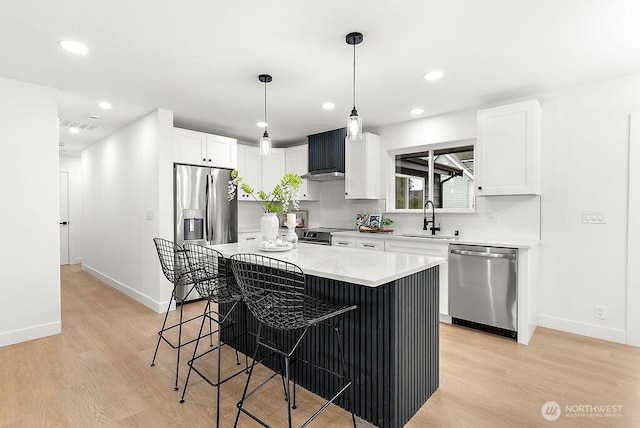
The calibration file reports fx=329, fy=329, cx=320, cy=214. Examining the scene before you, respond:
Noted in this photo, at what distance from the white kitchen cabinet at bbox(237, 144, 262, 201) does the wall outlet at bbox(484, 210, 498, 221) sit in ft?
11.2

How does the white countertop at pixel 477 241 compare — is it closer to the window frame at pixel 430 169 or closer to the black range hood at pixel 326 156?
the window frame at pixel 430 169

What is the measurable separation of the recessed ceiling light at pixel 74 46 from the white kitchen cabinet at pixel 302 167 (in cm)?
332

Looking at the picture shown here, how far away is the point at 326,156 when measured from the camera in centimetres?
509

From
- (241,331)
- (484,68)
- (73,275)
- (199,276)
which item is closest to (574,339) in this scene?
(484,68)

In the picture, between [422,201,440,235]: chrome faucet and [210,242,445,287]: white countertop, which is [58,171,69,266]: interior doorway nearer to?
[210,242,445,287]: white countertop

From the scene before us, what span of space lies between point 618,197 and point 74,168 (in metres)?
9.19

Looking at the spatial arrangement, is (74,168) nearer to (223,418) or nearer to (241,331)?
(241,331)

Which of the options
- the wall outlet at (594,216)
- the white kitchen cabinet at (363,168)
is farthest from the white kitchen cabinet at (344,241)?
the wall outlet at (594,216)

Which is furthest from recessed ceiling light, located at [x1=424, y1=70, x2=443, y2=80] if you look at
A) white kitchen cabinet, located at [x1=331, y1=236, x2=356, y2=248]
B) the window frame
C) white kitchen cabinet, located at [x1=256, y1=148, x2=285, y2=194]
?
white kitchen cabinet, located at [x1=256, y1=148, x2=285, y2=194]

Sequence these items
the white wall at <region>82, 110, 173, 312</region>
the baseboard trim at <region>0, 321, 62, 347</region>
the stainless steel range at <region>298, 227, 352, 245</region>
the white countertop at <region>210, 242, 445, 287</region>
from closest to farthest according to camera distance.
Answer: the white countertop at <region>210, 242, 445, 287</region>
the baseboard trim at <region>0, 321, 62, 347</region>
the white wall at <region>82, 110, 173, 312</region>
the stainless steel range at <region>298, 227, 352, 245</region>

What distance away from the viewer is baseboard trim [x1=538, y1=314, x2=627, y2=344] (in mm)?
3057

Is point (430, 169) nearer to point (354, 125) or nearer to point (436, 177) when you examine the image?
point (436, 177)

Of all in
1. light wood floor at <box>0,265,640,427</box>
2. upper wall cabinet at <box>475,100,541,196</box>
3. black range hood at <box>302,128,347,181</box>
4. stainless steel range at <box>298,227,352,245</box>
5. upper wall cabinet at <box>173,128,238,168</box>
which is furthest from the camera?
black range hood at <box>302,128,347,181</box>

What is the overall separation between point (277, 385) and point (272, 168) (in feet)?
12.9
